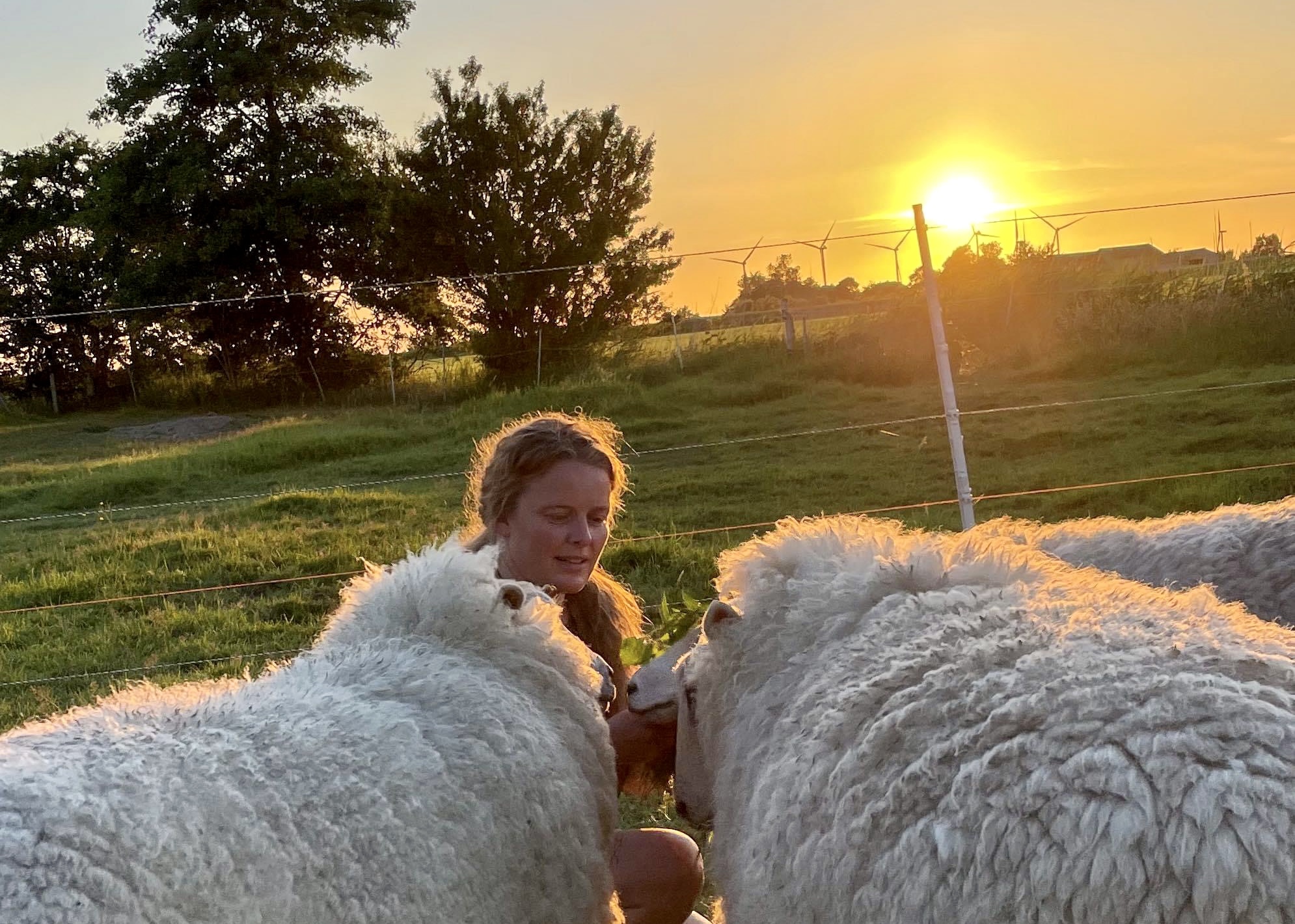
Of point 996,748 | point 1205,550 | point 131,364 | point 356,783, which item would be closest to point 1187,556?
point 1205,550

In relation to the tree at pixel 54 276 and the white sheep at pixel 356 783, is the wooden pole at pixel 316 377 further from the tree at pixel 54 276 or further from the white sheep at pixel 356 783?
the white sheep at pixel 356 783

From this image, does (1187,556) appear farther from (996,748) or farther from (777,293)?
(777,293)

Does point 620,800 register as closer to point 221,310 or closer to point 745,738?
point 745,738

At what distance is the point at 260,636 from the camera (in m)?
6.45

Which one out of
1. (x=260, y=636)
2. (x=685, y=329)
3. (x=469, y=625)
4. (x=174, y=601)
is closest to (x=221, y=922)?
(x=469, y=625)

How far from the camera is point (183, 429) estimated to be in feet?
60.6

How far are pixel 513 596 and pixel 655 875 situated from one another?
907mm

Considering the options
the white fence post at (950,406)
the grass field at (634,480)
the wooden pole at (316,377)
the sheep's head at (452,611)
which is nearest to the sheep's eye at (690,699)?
the sheep's head at (452,611)

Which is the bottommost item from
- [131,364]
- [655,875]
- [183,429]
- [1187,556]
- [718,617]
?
[655,875]

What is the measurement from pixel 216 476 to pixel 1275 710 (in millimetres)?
12468

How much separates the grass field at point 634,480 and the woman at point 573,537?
134 centimetres

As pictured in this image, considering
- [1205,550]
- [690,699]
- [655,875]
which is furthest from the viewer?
[655,875]

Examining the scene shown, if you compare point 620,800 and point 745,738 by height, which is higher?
point 745,738

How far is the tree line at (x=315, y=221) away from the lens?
2198cm
